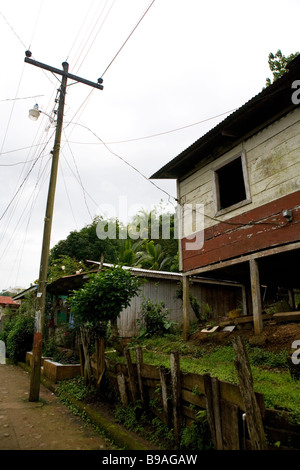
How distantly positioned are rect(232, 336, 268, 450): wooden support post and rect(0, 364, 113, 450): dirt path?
2.69 m

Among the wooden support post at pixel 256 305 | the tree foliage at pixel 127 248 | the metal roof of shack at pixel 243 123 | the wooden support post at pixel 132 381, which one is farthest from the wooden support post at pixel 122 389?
the tree foliage at pixel 127 248

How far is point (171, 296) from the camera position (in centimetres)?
1345

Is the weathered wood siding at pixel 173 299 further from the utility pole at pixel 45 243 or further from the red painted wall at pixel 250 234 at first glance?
the utility pole at pixel 45 243

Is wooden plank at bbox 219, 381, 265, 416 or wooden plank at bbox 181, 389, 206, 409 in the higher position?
wooden plank at bbox 219, 381, 265, 416

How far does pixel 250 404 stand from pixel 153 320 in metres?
8.84

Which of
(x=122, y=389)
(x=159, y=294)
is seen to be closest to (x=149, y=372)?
(x=122, y=389)

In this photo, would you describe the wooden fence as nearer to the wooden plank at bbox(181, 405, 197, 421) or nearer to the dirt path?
the wooden plank at bbox(181, 405, 197, 421)

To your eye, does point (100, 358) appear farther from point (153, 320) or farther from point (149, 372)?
point (153, 320)

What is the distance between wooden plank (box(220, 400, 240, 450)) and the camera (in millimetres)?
3309

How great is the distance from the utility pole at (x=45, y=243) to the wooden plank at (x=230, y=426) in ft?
17.9

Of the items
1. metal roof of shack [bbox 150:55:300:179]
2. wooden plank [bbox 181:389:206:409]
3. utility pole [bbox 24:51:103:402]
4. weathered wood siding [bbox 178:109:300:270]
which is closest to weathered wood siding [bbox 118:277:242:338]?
weathered wood siding [bbox 178:109:300:270]

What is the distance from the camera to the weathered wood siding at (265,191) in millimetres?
6723
